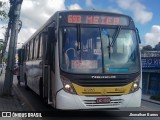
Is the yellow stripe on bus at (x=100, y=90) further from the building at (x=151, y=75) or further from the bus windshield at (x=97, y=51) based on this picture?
the building at (x=151, y=75)

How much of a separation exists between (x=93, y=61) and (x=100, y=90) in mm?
857

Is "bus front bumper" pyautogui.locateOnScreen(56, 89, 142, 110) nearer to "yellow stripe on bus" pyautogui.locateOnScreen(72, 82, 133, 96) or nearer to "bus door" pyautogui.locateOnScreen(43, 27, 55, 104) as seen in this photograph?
"yellow stripe on bus" pyautogui.locateOnScreen(72, 82, 133, 96)

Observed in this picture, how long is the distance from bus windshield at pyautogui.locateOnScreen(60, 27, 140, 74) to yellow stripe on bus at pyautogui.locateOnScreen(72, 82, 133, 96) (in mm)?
477

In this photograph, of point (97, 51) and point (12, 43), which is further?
point (12, 43)

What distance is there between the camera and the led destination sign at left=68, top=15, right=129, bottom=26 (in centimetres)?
1163

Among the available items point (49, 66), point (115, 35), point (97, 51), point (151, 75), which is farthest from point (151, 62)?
point (97, 51)

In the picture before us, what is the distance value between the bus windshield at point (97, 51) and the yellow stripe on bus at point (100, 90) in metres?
0.48

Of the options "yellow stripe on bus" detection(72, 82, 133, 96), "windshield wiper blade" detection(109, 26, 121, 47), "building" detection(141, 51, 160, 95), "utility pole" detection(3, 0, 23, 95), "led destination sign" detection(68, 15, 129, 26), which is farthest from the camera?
"building" detection(141, 51, 160, 95)

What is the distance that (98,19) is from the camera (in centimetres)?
1178

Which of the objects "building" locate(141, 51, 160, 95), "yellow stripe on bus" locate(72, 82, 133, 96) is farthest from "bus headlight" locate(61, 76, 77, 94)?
"building" locate(141, 51, 160, 95)

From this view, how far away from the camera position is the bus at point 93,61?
11.0 meters

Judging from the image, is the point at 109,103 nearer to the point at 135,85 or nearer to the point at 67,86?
the point at 135,85

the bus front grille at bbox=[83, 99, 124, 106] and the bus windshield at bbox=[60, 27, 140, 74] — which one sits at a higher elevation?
the bus windshield at bbox=[60, 27, 140, 74]

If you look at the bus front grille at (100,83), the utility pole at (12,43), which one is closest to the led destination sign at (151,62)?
the utility pole at (12,43)
